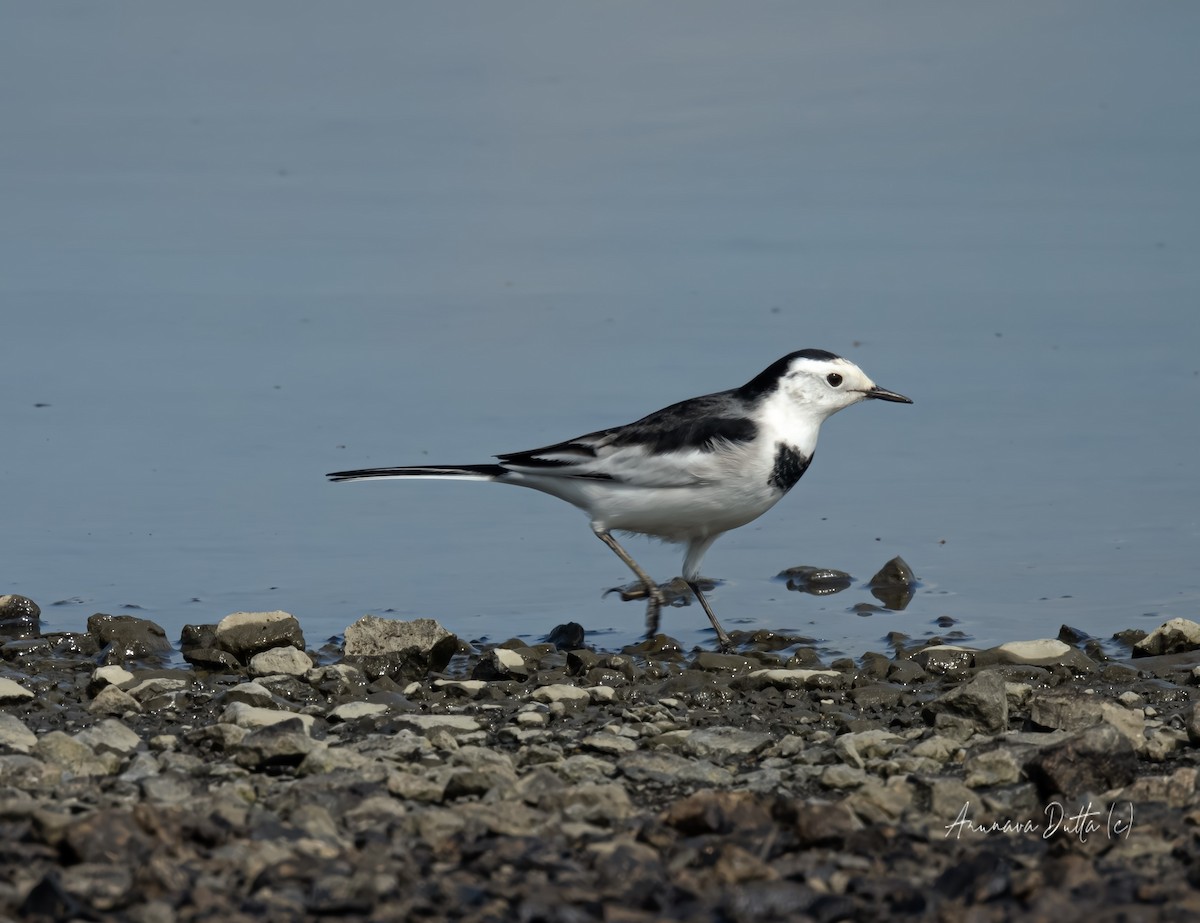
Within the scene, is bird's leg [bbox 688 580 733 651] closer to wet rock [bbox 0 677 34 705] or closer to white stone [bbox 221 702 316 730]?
white stone [bbox 221 702 316 730]

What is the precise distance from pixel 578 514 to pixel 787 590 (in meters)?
1.80

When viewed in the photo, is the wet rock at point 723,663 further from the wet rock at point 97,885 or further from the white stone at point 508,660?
the wet rock at point 97,885

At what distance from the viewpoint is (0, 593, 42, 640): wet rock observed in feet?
27.6

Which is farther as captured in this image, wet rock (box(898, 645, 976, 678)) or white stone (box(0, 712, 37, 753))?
wet rock (box(898, 645, 976, 678))

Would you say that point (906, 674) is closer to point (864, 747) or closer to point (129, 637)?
point (864, 747)

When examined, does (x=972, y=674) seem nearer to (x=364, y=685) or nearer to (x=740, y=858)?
(x=364, y=685)

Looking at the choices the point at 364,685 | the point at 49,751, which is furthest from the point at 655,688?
the point at 49,751

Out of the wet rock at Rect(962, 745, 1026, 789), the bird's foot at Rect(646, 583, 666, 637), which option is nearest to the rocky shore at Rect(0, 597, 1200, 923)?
the wet rock at Rect(962, 745, 1026, 789)

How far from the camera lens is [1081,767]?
555 centimetres

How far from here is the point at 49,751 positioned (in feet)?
19.2

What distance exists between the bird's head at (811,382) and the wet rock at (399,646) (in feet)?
7.29

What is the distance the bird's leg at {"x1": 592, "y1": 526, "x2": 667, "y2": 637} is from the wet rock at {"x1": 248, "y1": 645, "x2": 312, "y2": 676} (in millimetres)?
1955

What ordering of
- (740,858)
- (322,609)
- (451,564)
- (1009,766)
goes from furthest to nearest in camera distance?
(451,564) → (322,609) → (1009,766) → (740,858)

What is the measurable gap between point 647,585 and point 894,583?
1.22 metres
